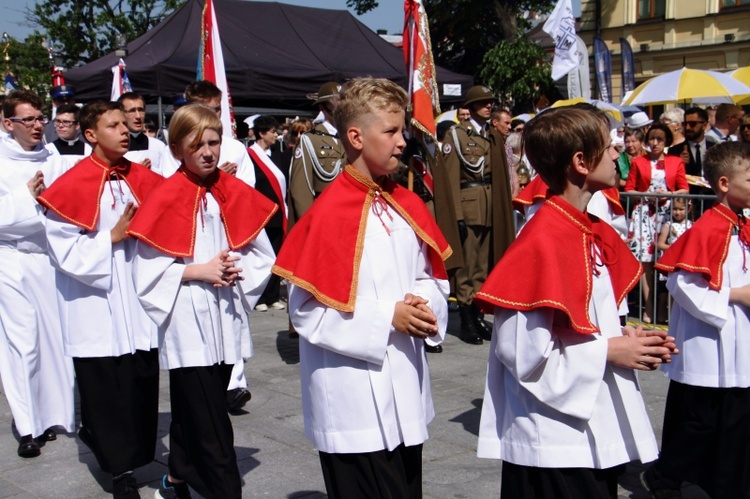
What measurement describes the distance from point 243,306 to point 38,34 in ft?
142

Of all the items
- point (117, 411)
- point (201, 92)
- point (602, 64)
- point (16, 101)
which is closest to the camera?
point (117, 411)

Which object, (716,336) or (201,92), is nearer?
(716,336)

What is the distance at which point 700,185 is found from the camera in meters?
8.94

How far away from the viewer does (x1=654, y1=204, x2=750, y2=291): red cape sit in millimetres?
4102

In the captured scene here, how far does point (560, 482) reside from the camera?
9.55 feet

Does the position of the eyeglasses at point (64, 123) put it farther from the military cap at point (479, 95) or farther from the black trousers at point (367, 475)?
the black trousers at point (367, 475)

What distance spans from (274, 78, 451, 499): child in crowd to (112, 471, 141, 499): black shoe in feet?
5.37

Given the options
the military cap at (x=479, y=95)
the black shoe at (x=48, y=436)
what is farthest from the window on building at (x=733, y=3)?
the black shoe at (x=48, y=436)

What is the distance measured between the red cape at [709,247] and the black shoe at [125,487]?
2.82 metres

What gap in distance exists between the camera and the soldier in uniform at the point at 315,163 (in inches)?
294

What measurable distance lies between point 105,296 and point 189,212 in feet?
3.09

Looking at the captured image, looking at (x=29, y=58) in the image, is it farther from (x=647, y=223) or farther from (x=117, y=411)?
(x=117, y=411)

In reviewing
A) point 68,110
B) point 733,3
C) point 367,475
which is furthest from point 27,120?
point 733,3

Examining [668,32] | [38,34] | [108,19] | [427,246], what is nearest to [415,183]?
[427,246]
